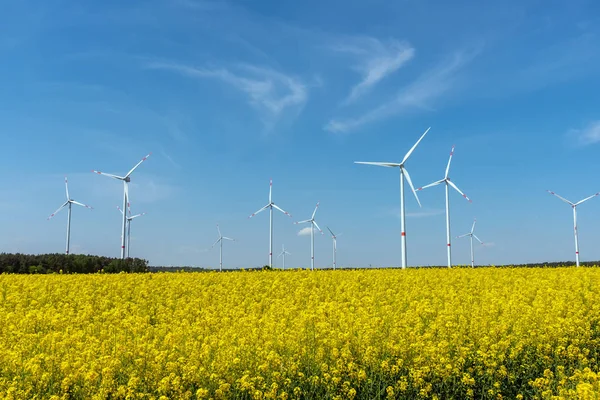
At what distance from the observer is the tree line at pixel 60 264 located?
119ft

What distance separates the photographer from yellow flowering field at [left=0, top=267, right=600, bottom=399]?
9141mm

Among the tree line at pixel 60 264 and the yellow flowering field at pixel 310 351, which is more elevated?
the tree line at pixel 60 264

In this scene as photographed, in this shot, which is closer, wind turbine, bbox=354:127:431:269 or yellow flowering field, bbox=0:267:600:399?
yellow flowering field, bbox=0:267:600:399

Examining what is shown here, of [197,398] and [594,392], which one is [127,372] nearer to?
[197,398]

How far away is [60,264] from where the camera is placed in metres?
37.3

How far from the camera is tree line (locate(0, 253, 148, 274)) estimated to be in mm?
36188

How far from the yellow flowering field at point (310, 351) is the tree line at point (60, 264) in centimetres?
1857

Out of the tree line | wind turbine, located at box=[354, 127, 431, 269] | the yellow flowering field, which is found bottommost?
the yellow flowering field

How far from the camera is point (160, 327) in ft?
44.5

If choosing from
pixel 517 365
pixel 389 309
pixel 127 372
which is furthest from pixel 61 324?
pixel 517 365

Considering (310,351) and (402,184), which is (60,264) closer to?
(402,184)

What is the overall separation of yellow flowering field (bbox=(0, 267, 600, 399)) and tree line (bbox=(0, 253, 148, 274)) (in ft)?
60.9

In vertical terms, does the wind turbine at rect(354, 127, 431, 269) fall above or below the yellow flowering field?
above

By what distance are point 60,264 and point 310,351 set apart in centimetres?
3223
